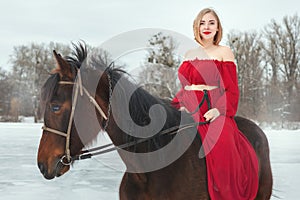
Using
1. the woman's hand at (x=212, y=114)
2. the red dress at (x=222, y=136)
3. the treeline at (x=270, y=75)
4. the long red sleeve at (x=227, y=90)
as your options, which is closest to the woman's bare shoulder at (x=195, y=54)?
the red dress at (x=222, y=136)

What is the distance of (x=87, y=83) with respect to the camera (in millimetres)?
2664

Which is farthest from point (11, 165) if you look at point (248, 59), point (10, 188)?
point (248, 59)

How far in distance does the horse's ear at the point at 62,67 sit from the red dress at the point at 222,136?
997mm

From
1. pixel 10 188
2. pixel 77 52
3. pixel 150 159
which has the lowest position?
pixel 10 188

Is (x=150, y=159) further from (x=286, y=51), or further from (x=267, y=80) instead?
(x=286, y=51)

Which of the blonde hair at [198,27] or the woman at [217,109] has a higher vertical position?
the blonde hair at [198,27]

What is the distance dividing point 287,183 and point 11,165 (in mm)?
6494

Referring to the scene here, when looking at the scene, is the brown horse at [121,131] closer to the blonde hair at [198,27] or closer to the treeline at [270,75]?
the blonde hair at [198,27]

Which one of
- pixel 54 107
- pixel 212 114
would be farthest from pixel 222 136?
pixel 54 107

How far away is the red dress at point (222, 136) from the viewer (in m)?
2.75

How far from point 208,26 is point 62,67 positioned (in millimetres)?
1315

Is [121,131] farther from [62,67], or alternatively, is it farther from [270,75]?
[270,75]

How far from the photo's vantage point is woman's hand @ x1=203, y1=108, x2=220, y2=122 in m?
2.84

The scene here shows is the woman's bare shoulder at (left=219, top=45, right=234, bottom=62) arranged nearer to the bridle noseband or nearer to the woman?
the woman
